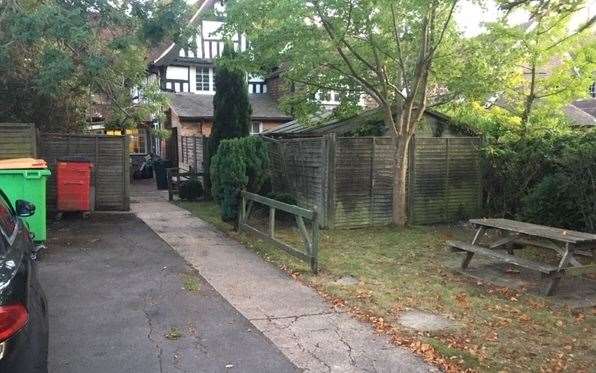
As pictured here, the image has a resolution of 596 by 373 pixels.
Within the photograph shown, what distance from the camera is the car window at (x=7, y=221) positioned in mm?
3713

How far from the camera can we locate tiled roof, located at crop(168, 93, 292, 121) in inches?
965

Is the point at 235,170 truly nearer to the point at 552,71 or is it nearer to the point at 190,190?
the point at 190,190

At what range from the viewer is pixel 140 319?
17.9ft

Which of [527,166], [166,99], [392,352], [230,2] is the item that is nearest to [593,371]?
[392,352]

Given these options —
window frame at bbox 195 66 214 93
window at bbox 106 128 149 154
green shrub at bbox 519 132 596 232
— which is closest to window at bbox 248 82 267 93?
window frame at bbox 195 66 214 93

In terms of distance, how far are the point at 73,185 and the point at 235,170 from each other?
150 inches

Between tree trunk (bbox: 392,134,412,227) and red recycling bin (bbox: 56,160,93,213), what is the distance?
640 cm

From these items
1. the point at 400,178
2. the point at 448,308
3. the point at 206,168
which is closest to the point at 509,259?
the point at 448,308

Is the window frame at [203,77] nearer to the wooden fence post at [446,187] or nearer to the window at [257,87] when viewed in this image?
the window at [257,87]

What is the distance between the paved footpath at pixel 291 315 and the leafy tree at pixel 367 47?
148 inches

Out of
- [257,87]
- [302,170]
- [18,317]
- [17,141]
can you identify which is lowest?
[18,317]

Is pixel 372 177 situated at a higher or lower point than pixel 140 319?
higher

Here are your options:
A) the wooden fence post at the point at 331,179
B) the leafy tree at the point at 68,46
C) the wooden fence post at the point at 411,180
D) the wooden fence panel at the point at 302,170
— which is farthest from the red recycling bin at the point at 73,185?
the wooden fence post at the point at 411,180

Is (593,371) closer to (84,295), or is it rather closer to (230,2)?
(84,295)
